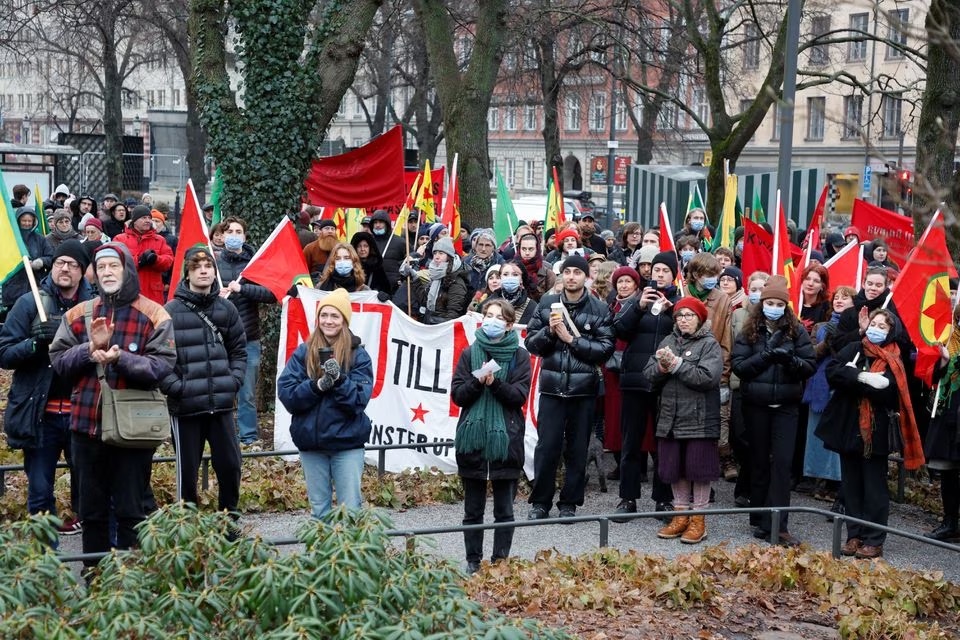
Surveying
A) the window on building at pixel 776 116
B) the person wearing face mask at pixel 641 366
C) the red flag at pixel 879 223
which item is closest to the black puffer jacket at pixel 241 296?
the person wearing face mask at pixel 641 366

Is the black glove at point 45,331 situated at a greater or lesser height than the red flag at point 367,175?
lesser

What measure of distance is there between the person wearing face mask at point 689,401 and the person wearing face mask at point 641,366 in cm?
25

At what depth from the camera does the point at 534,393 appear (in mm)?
10836

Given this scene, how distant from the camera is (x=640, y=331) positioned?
966 cm

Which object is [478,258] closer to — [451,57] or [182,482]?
[182,482]

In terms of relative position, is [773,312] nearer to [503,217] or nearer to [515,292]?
[515,292]

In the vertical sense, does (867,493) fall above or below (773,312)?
below

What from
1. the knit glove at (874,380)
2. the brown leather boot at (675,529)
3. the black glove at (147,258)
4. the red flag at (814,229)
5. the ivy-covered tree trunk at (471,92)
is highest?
the ivy-covered tree trunk at (471,92)

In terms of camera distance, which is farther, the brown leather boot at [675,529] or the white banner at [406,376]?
the white banner at [406,376]

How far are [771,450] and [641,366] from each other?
3.63 feet

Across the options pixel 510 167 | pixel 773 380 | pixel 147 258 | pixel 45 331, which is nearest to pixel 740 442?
pixel 773 380

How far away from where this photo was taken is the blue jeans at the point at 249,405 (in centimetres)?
1162

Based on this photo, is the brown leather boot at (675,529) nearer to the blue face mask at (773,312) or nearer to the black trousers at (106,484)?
the blue face mask at (773,312)

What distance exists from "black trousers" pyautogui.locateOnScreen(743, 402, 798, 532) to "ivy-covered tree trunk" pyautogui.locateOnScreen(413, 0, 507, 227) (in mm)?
10390
